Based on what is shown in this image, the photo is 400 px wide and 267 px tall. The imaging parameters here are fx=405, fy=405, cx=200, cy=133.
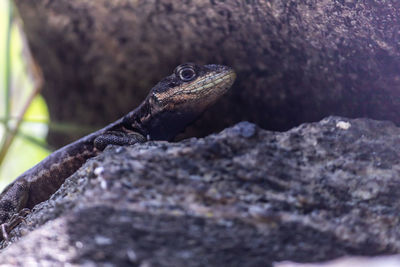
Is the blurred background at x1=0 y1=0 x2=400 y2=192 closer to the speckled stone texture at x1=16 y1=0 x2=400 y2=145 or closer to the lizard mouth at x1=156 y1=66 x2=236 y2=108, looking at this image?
the speckled stone texture at x1=16 y1=0 x2=400 y2=145

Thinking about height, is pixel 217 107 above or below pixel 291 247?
below

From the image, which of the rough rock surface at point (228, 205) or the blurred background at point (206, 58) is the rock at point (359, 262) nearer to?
the rough rock surface at point (228, 205)

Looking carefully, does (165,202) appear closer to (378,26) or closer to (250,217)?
(250,217)

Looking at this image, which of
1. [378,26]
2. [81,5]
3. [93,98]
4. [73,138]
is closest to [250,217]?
[378,26]

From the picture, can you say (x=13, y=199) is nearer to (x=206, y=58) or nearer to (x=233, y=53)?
(x=206, y=58)

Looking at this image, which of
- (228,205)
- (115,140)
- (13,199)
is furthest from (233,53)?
(13,199)

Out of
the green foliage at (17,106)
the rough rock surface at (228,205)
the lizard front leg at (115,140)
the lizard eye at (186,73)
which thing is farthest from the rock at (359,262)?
the green foliage at (17,106)
